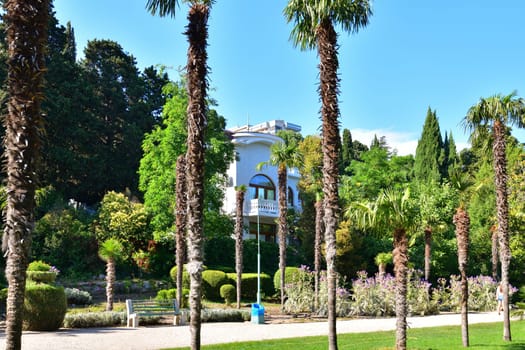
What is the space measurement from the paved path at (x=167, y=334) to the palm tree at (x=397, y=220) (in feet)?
16.4

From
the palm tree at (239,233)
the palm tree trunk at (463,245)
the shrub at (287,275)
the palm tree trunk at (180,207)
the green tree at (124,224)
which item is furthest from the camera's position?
the green tree at (124,224)

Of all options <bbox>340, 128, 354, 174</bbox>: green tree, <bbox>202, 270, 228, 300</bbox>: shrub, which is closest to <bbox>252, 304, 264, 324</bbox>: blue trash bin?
<bbox>202, 270, 228, 300</bbox>: shrub

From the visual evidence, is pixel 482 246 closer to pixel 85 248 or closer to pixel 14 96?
pixel 85 248

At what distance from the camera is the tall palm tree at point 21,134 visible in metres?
6.60

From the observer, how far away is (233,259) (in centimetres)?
3512

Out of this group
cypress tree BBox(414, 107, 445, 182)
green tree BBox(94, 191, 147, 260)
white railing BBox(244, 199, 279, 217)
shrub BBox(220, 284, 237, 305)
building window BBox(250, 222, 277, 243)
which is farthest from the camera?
cypress tree BBox(414, 107, 445, 182)

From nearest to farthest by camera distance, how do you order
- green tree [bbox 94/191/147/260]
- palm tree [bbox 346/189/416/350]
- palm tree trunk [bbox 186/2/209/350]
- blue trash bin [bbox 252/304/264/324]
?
palm tree trunk [bbox 186/2/209/350]
palm tree [bbox 346/189/416/350]
blue trash bin [bbox 252/304/264/324]
green tree [bbox 94/191/147/260]

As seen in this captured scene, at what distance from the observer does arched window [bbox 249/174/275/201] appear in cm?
4197

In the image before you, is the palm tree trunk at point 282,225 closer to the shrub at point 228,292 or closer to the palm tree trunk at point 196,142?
the shrub at point 228,292

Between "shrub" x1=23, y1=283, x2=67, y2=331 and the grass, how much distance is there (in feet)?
17.5

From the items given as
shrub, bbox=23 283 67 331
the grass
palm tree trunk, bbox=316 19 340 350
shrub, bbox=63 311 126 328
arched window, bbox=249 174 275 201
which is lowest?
the grass

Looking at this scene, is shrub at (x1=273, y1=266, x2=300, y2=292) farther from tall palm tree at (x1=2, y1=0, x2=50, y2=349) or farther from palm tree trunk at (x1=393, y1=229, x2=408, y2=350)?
tall palm tree at (x1=2, y1=0, x2=50, y2=349)

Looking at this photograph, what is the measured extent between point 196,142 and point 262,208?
1188 inches

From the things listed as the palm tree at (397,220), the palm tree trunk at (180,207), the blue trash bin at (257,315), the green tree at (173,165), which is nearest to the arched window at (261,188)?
the green tree at (173,165)
